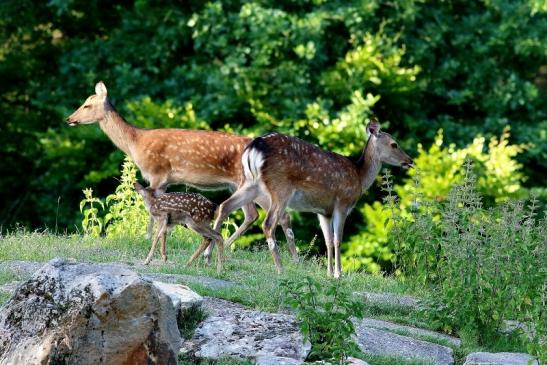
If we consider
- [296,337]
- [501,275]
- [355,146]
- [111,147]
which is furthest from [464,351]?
[111,147]

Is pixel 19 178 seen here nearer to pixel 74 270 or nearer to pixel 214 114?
pixel 214 114

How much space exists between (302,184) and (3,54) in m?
10.2

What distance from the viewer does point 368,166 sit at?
505 inches

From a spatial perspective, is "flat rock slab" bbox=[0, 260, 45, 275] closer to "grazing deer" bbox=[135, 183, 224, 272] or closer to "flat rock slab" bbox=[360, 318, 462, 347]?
"grazing deer" bbox=[135, 183, 224, 272]

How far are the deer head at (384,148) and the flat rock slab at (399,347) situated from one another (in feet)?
13.9

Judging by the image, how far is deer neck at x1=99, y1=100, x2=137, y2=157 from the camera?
546 inches

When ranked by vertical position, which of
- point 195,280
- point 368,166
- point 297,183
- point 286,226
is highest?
point 368,166

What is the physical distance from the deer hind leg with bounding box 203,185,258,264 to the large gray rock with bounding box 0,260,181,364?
3.80 m

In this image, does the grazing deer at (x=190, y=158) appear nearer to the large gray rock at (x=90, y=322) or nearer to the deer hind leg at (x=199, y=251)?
the deer hind leg at (x=199, y=251)

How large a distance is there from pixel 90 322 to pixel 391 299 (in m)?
3.87

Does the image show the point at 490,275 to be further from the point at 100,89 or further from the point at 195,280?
the point at 100,89

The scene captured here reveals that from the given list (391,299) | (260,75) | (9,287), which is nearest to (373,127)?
(391,299)

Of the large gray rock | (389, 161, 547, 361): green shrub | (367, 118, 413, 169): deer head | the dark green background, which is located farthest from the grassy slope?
the dark green background

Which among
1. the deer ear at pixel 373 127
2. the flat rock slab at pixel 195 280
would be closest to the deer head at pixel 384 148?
the deer ear at pixel 373 127
